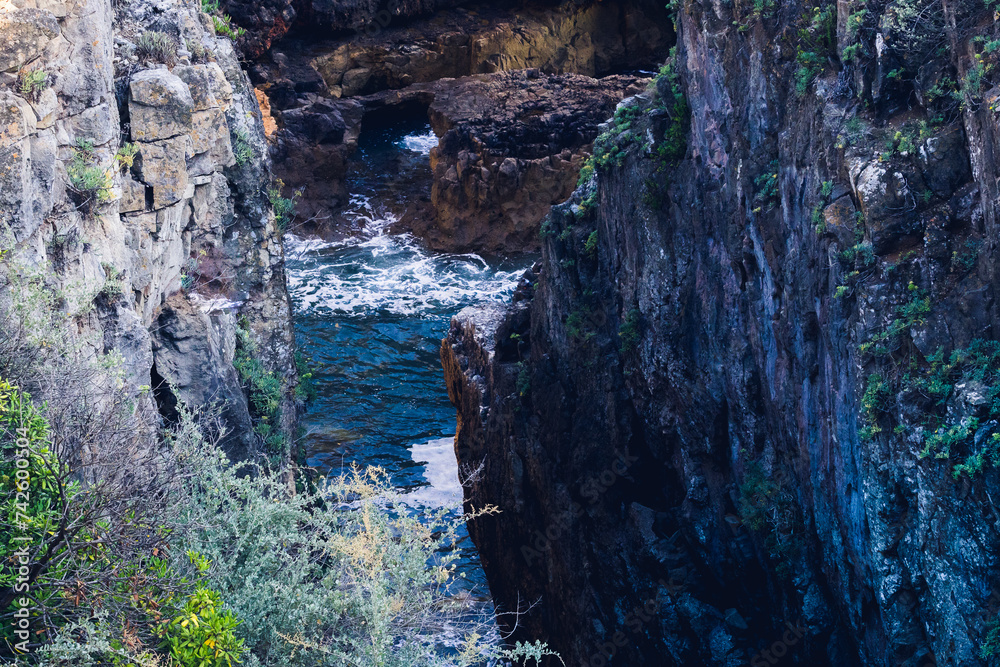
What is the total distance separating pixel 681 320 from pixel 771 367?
1.85m

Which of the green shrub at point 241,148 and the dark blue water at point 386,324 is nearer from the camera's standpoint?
the green shrub at point 241,148

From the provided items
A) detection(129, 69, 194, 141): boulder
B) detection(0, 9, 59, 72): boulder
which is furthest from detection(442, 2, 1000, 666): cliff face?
detection(0, 9, 59, 72): boulder

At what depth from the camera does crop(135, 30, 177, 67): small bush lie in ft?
33.5

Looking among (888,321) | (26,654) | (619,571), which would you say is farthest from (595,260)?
(26,654)

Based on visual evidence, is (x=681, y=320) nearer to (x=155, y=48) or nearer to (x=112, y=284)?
(x=112, y=284)

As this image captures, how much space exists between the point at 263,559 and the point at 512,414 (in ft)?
24.7

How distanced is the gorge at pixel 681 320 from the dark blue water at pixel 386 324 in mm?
295

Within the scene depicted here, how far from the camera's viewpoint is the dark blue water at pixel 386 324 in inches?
715

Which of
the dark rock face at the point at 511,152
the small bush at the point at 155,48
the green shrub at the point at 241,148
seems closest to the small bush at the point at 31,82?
the small bush at the point at 155,48

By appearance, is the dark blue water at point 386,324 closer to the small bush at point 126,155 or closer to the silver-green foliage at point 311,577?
the silver-green foliage at point 311,577

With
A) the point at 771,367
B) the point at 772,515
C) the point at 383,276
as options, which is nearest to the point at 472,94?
the point at 383,276

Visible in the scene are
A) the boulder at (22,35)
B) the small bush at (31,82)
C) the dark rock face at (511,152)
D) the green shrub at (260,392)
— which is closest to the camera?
the boulder at (22,35)

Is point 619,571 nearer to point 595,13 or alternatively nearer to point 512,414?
point 512,414

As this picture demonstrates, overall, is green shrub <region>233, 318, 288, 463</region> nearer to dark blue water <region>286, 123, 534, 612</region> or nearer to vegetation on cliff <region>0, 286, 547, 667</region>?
vegetation on cliff <region>0, 286, 547, 667</region>
